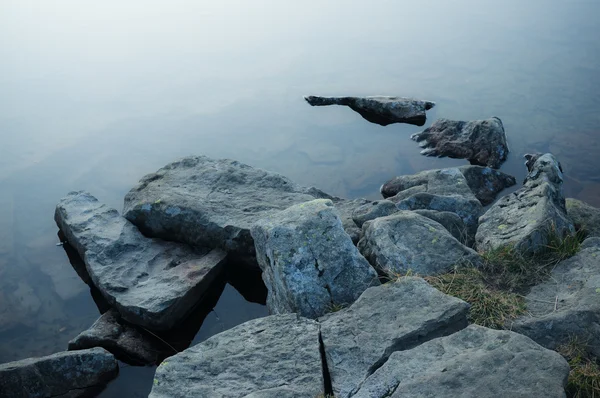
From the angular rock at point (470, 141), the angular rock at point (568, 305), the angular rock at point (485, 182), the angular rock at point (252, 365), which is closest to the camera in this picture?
the angular rock at point (252, 365)

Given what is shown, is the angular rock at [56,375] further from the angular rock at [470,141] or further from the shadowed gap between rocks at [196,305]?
the angular rock at [470,141]

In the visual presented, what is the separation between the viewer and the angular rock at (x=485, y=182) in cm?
1134

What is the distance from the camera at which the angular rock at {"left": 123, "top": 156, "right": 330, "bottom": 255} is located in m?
9.13

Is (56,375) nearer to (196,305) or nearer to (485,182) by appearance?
(196,305)

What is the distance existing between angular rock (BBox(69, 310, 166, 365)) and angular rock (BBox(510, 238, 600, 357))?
4.84 m

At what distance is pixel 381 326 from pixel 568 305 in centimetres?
211

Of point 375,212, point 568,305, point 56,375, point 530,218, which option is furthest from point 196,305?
point 568,305

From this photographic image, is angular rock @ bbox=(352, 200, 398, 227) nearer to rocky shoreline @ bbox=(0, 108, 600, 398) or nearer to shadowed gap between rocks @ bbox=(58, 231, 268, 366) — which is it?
rocky shoreline @ bbox=(0, 108, 600, 398)

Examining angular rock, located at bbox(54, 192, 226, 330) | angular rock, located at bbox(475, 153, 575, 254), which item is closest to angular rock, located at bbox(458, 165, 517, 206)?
angular rock, located at bbox(475, 153, 575, 254)

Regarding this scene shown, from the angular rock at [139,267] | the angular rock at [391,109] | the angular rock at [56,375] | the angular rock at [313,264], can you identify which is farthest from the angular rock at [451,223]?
the angular rock at [391,109]

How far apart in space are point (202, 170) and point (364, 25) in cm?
1481

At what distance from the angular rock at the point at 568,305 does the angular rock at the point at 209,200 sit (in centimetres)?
436

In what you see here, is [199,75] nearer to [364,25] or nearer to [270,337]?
[364,25]

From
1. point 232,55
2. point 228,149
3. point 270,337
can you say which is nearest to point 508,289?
point 270,337
